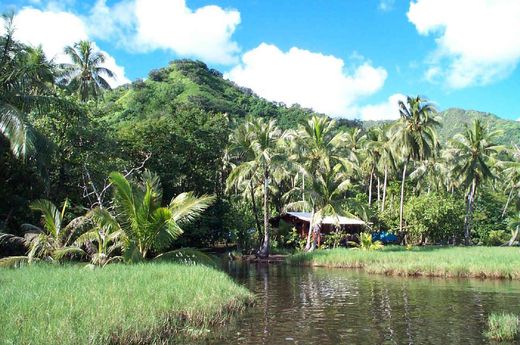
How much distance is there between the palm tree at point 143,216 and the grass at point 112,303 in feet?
5.47

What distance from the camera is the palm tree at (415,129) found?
3869 cm

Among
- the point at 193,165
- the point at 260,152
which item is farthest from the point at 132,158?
the point at 260,152

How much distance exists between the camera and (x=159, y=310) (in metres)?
10.1

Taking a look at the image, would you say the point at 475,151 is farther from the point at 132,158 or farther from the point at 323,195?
the point at 132,158

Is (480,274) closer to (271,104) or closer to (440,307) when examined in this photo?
(440,307)

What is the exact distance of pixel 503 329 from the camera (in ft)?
34.0

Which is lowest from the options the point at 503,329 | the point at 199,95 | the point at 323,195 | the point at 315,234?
the point at 503,329

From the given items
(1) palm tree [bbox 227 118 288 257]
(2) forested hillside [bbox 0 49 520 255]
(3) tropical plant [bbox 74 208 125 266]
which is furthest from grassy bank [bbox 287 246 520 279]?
(3) tropical plant [bbox 74 208 125 266]

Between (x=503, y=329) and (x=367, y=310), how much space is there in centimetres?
418

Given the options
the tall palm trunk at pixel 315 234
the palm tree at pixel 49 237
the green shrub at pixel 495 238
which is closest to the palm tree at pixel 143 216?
the palm tree at pixel 49 237

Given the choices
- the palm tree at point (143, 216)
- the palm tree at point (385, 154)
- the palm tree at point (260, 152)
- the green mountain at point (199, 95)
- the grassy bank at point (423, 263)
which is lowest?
the grassy bank at point (423, 263)

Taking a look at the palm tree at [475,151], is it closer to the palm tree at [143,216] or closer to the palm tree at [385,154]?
the palm tree at [385,154]

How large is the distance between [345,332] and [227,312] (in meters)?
3.17

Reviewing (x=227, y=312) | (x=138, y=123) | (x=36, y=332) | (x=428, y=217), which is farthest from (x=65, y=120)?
(x=428, y=217)
